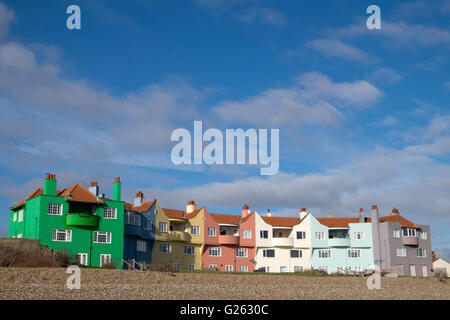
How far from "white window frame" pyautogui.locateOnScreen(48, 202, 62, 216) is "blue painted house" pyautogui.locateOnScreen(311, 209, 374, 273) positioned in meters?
32.1

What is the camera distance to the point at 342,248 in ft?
238

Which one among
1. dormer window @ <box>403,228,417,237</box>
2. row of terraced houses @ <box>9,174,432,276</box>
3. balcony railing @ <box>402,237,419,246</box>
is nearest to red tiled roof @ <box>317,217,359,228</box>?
row of terraced houses @ <box>9,174,432,276</box>

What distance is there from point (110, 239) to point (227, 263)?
18.0 m

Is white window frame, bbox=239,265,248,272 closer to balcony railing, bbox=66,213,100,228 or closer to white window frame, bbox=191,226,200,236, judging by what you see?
white window frame, bbox=191,226,200,236

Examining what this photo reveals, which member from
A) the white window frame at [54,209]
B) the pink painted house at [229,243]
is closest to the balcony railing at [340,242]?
the pink painted house at [229,243]

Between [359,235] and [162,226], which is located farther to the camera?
[359,235]

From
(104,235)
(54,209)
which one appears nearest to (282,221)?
(104,235)

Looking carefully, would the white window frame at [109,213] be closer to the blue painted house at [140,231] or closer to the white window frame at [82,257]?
the blue painted house at [140,231]

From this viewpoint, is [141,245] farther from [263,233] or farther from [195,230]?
[263,233]

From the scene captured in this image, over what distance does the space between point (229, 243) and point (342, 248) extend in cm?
1398

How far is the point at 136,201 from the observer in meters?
69.5

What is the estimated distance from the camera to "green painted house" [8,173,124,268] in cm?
5400

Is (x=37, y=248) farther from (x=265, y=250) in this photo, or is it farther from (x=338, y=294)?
(x=265, y=250)
